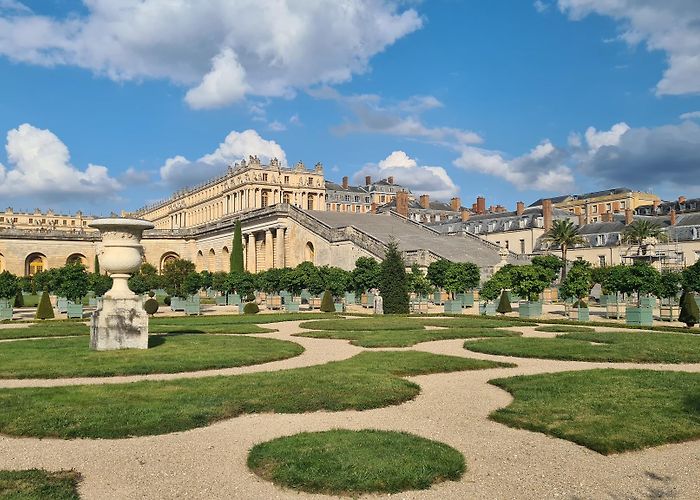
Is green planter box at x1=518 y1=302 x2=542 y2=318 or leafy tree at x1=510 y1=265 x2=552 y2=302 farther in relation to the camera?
leafy tree at x1=510 y1=265 x2=552 y2=302

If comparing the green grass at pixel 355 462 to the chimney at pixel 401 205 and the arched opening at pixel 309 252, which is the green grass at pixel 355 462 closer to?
the arched opening at pixel 309 252

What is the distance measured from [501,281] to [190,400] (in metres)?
25.7

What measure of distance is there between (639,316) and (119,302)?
19.7 metres

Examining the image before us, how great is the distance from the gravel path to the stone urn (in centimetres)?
767

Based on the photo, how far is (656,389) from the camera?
34.1 feet

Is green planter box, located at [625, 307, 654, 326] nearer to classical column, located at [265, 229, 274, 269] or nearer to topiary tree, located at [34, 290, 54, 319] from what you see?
topiary tree, located at [34, 290, 54, 319]

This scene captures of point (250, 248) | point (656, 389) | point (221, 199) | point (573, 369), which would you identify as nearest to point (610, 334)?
point (573, 369)

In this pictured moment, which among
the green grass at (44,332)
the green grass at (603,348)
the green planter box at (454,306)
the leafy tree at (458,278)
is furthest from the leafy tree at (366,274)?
the green grass at (603,348)

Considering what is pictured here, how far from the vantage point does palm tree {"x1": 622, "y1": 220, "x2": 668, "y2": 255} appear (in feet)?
184

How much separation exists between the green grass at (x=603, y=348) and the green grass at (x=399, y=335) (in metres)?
1.71

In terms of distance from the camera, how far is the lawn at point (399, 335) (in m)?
17.7

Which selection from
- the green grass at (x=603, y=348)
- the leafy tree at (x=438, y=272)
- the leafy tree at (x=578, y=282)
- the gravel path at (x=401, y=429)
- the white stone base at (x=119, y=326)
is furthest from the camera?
the leafy tree at (x=438, y=272)

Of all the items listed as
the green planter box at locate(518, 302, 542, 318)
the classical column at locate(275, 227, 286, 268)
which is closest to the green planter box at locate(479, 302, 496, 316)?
the green planter box at locate(518, 302, 542, 318)

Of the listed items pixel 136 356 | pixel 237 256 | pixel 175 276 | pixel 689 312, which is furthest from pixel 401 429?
pixel 237 256
